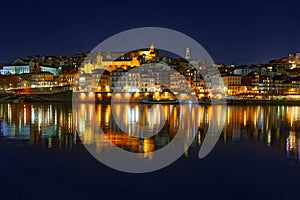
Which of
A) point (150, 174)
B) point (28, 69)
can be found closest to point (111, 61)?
point (28, 69)

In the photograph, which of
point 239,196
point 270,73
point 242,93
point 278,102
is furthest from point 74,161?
point 270,73

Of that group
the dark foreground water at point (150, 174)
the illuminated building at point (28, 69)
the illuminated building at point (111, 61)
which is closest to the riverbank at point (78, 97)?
the illuminated building at point (111, 61)

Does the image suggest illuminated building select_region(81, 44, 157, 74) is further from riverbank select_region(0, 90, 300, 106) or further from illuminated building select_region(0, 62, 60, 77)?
riverbank select_region(0, 90, 300, 106)

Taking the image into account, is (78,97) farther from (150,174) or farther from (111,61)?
(150,174)

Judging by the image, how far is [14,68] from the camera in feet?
223

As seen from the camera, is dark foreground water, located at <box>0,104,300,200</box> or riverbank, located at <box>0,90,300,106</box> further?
riverbank, located at <box>0,90,300,106</box>

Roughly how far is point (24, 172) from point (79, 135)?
15.5 feet

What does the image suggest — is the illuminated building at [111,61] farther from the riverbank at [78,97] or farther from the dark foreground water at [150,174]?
the dark foreground water at [150,174]

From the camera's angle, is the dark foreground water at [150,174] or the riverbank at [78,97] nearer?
the dark foreground water at [150,174]

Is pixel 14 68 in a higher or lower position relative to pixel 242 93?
higher

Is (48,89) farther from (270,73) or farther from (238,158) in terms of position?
(238,158)

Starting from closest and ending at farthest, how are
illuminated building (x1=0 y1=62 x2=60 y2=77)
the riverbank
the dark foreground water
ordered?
the dark foreground water, the riverbank, illuminated building (x1=0 y1=62 x2=60 y2=77)

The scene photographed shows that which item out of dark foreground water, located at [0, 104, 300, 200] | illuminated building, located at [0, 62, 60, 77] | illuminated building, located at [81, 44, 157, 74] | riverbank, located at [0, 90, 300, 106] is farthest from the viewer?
illuminated building, located at [0, 62, 60, 77]

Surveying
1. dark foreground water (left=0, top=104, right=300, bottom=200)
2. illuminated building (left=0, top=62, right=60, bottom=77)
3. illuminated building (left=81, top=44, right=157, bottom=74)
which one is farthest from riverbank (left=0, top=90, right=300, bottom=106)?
dark foreground water (left=0, top=104, right=300, bottom=200)
